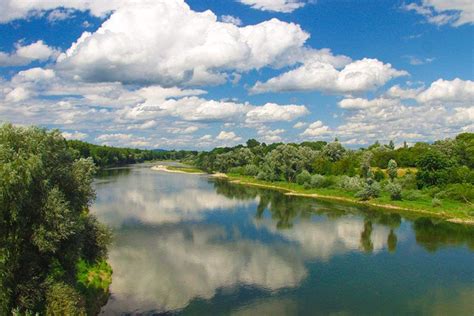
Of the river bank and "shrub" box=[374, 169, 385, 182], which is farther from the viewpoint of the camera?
"shrub" box=[374, 169, 385, 182]

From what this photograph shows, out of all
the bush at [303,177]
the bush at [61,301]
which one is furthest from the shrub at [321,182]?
the bush at [61,301]

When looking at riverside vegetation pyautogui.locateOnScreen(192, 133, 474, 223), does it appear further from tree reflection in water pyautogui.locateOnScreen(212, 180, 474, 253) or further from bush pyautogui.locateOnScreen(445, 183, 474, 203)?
tree reflection in water pyautogui.locateOnScreen(212, 180, 474, 253)

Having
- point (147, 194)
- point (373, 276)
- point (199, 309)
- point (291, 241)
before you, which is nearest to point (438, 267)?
point (373, 276)

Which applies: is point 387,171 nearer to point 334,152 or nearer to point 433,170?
point 433,170

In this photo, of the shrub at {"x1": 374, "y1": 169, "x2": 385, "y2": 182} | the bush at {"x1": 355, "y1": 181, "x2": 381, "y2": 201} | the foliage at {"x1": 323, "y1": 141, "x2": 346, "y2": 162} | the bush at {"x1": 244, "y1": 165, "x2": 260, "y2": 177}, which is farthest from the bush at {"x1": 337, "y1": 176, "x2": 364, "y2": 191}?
the bush at {"x1": 244, "y1": 165, "x2": 260, "y2": 177}

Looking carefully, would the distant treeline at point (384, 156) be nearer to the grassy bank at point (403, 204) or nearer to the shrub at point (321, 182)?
the shrub at point (321, 182)
